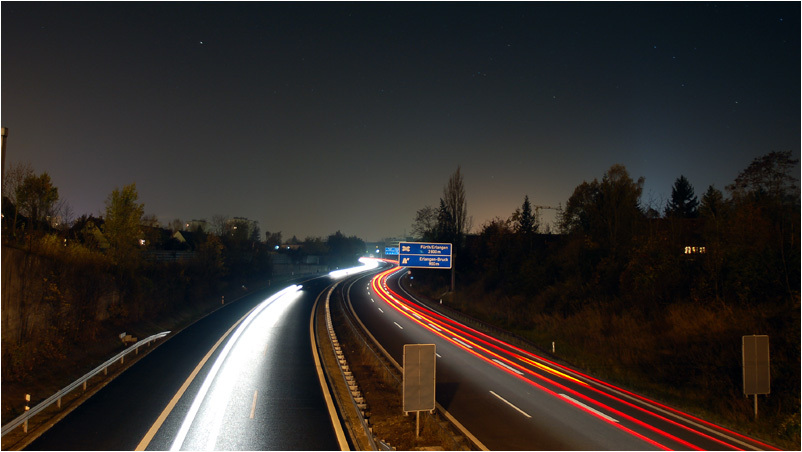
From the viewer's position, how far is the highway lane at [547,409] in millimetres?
12391

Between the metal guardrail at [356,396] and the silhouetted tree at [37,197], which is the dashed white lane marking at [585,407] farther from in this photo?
the silhouetted tree at [37,197]

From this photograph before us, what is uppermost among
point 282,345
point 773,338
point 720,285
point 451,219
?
point 451,219

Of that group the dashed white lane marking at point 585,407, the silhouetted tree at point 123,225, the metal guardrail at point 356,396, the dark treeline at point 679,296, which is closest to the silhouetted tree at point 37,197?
the silhouetted tree at point 123,225

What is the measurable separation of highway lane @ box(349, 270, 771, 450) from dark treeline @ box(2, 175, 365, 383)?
15576 millimetres

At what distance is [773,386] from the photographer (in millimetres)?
15141

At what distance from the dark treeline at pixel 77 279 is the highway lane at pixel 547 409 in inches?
613

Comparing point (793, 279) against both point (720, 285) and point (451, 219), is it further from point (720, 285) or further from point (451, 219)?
point (451, 219)

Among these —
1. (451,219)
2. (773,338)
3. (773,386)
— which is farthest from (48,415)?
(451,219)

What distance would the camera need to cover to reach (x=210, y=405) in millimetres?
14578

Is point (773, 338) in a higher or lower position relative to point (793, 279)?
lower

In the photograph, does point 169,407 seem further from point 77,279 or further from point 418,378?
point 77,279

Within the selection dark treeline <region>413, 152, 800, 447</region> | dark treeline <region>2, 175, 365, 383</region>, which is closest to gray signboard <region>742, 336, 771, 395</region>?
dark treeline <region>413, 152, 800, 447</region>

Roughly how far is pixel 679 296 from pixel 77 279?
3229 cm

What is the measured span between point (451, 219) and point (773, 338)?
1655 inches
